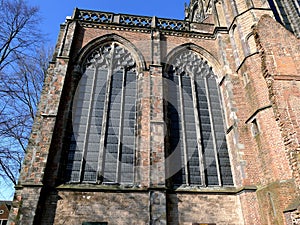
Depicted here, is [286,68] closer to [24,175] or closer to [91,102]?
[91,102]

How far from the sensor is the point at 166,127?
900cm

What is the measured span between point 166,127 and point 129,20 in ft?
21.6

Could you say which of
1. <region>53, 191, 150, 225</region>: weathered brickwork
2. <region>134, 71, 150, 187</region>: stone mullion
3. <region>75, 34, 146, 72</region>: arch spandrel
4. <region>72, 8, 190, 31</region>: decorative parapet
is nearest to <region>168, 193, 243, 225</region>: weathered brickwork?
<region>53, 191, 150, 225</region>: weathered brickwork

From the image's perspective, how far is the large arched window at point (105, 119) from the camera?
8.07m

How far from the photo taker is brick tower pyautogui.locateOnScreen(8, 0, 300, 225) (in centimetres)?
706

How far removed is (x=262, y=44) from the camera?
8039 mm

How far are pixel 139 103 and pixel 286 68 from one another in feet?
17.6

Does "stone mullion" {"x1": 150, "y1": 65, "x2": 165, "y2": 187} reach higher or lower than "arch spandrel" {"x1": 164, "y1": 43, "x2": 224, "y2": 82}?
lower

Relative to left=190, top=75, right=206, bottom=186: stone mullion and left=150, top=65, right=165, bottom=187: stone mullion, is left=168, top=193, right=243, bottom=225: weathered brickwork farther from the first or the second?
left=150, top=65, right=165, bottom=187: stone mullion

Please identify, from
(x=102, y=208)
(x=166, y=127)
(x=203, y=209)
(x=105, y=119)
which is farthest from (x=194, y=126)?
(x=102, y=208)

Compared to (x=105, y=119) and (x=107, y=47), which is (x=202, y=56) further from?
(x=105, y=119)

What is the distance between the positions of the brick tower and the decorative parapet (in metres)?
0.09

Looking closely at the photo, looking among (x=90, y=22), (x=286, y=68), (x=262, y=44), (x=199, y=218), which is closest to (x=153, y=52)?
(x=90, y=22)

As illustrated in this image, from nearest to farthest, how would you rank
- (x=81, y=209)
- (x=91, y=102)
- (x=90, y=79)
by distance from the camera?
(x=81, y=209) → (x=91, y=102) → (x=90, y=79)
